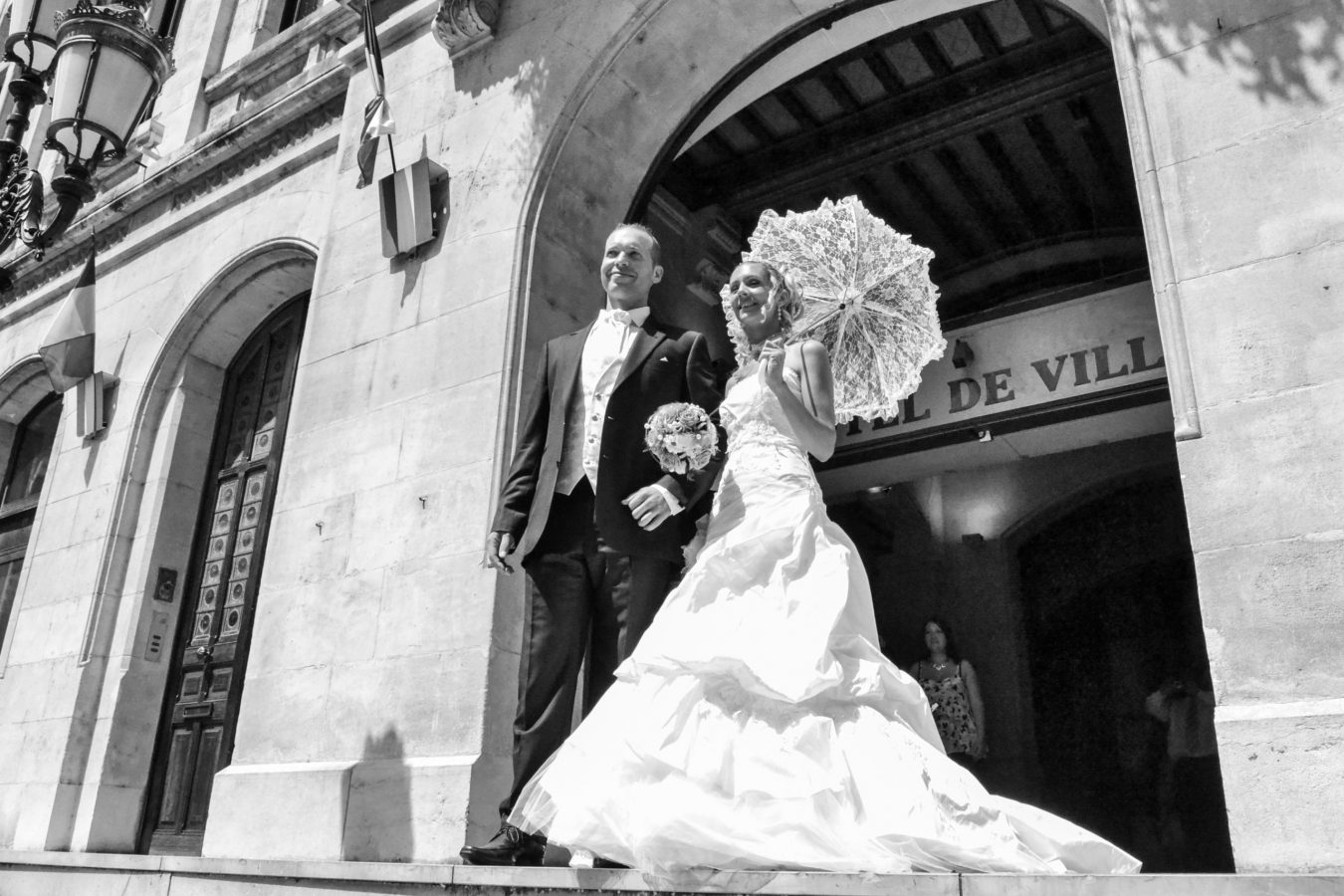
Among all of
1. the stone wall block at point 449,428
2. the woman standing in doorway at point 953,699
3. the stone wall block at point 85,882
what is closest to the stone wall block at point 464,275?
the stone wall block at point 449,428

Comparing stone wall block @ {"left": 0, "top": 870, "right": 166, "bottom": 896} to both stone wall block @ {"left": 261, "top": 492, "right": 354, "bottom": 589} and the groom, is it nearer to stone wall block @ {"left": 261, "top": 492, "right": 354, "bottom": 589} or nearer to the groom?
stone wall block @ {"left": 261, "top": 492, "right": 354, "bottom": 589}

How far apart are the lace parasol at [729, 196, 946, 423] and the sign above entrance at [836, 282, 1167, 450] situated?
3.89 metres

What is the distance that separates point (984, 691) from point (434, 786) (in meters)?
6.08

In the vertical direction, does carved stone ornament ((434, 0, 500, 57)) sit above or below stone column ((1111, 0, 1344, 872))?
above

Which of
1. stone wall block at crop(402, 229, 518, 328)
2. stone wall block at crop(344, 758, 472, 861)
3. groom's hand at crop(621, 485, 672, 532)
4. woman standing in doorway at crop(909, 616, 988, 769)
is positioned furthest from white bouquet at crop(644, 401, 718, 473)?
woman standing in doorway at crop(909, 616, 988, 769)

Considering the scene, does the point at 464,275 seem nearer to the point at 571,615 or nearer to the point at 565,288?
the point at 565,288

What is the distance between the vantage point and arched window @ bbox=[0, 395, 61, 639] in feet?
36.0

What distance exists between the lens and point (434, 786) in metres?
5.00

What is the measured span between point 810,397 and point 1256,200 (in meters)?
1.76

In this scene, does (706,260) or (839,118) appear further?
(706,260)

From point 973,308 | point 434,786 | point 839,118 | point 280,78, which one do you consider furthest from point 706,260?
point 434,786

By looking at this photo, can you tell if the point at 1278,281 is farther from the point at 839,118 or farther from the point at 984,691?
the point at 984,691

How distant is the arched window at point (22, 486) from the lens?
1098cm

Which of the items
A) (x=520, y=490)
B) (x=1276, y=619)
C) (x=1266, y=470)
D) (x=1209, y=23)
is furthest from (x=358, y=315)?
(x=1276, y=619)
